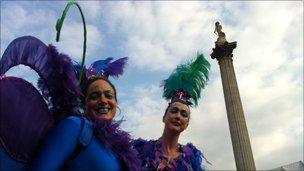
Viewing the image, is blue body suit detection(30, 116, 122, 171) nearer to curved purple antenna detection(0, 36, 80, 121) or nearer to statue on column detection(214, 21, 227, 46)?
curved purple antenna detection(0, 36, 80, 121)

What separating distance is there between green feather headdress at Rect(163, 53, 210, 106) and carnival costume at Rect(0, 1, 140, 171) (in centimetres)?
224

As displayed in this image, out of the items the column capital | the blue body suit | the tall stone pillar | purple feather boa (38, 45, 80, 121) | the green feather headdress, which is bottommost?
the blue body suit

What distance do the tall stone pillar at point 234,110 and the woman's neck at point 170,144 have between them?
16018 millimetres

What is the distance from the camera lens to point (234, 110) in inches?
885

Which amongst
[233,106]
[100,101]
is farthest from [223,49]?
[100,101]

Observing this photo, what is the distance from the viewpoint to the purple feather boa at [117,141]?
3658mm

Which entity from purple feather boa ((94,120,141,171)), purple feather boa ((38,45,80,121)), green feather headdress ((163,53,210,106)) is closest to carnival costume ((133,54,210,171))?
green feather headdress ((163,53,210,106))

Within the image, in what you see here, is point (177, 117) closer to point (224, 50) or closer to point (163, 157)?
point (163, 157)

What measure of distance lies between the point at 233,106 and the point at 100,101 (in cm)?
1909

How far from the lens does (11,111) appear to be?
2.95 metres

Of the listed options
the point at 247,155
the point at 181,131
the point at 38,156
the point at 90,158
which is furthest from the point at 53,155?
the point at 247,155

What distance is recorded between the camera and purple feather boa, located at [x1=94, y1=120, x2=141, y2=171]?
144 inches

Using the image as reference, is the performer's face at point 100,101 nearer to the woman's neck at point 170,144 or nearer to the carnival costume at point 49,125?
the carnival costume at point 49,125

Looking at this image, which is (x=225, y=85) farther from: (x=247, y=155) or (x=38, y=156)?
(x=38, y=156)
